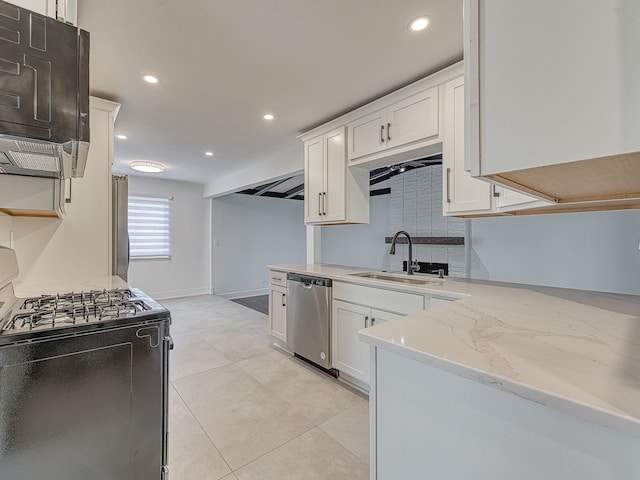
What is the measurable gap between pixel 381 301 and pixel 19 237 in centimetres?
276

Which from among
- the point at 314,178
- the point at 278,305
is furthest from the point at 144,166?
the point at 278,305

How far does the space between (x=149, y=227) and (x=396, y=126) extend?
5.30m

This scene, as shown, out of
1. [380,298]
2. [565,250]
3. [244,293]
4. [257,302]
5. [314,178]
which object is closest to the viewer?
[380,298]

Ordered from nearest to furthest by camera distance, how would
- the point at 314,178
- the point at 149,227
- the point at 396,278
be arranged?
the point at 396,278 → the point at 314,178 → the point at 149,227

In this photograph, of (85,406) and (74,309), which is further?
(74,309)

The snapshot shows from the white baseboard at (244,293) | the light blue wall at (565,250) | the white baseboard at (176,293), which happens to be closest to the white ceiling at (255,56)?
the light blue wall at (565,250)

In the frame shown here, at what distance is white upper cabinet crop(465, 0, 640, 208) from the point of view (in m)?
0.39

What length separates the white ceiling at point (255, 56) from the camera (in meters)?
1.58

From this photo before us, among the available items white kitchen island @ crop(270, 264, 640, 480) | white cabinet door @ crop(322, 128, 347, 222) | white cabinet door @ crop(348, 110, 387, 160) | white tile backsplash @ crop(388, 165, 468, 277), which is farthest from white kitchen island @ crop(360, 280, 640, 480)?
white tile backsplash @ crop(388, 165, 468, 277)

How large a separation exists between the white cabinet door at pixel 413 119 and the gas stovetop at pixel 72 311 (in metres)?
2.10

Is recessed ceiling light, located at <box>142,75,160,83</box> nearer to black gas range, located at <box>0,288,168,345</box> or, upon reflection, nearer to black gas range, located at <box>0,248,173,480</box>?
black gas range, located at <box>0,288,168,345</box>

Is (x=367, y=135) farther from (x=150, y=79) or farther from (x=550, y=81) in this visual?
(x=550, y=81)

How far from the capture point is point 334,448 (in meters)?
1.76

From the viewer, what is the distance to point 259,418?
204cm
